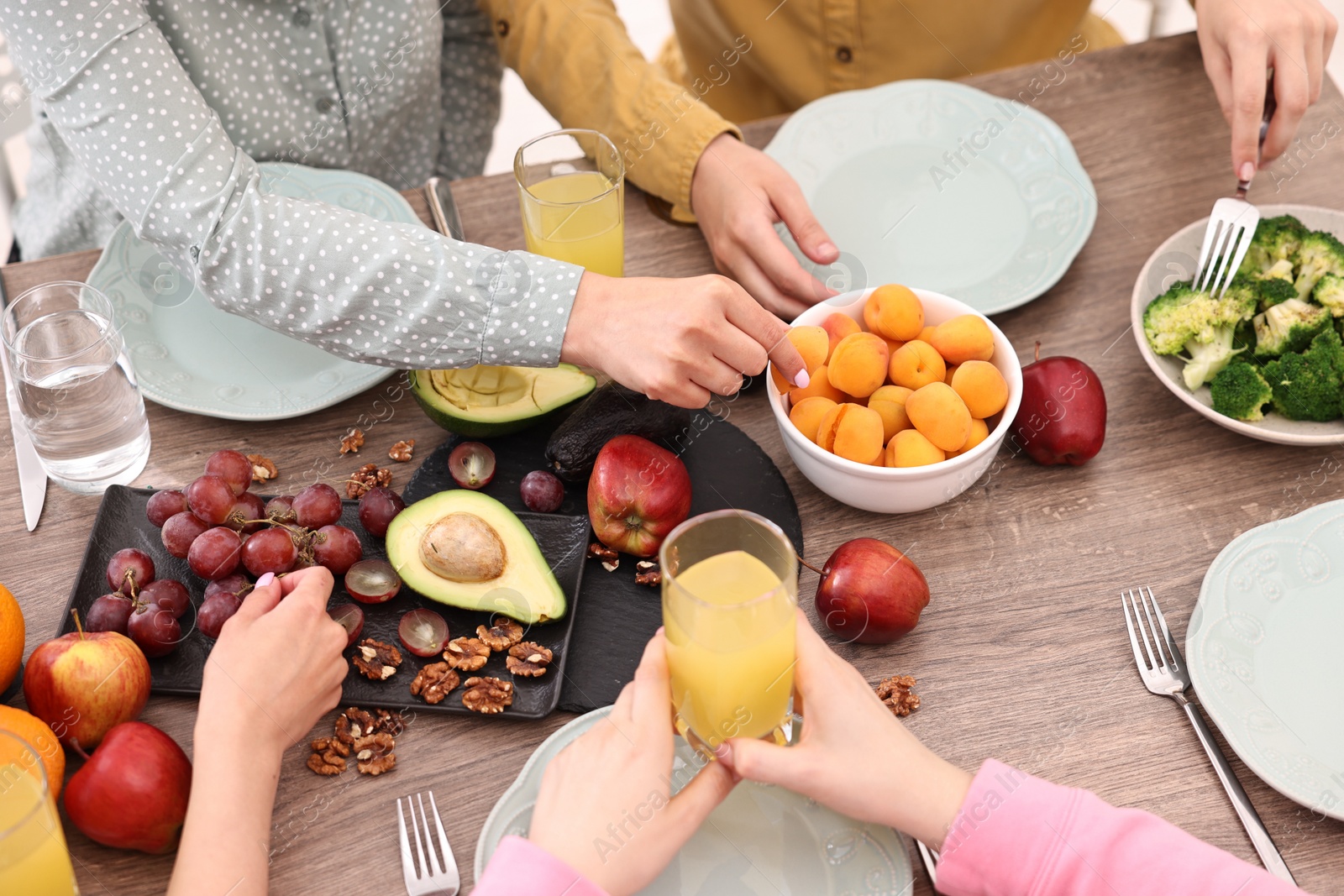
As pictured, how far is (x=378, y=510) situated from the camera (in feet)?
3.34

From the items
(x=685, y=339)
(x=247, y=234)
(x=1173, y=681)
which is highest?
(x=247, y=234)

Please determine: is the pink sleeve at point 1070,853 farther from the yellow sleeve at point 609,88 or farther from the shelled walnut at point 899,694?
the yellow sleeve at point 609,88

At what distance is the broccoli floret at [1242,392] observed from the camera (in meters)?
1.06

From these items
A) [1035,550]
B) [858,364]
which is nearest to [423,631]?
[858,364]

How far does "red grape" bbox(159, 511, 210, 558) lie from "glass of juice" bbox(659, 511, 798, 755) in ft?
1.62

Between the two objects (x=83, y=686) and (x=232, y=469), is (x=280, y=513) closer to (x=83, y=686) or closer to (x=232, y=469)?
(x=232, y=469)

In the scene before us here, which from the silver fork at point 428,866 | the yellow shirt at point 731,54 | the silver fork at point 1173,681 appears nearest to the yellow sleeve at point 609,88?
the yellow shirt at point 731,54

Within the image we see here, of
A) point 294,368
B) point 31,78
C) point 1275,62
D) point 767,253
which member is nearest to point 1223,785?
point 767,253

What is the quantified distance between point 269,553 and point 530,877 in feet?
1.36

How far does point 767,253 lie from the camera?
1.22m

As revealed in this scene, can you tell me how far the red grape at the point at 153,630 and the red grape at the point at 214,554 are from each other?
51 mm

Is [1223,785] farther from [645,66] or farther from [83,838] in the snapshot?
[645,66]

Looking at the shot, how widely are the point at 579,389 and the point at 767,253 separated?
11.2 inches

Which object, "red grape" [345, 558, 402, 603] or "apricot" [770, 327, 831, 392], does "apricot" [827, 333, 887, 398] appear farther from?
"red grape" [345, 558, 402, 603]
